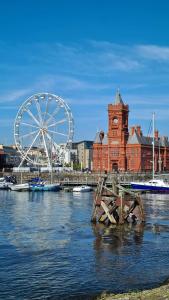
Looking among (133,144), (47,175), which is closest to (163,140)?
(133,144)

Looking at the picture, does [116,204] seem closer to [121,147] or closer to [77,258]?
[77,258]

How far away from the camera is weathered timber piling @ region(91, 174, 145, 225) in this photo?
45375 mm

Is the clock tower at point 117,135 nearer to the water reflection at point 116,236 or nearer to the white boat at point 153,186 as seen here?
the white boat at point 153,186

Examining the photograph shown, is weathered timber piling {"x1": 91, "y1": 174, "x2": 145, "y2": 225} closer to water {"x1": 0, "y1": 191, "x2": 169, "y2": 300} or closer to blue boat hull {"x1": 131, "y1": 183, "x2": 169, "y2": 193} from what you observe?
water {"x1": 0, "y1": 191, "x2": 169, "y2": 300}

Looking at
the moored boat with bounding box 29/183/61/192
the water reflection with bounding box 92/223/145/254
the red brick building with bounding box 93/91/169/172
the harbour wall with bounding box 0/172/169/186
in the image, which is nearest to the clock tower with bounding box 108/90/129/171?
the red brick building with bounding box 93/91/169/172

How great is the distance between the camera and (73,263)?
29422 millimetres

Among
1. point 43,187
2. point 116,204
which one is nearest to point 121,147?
point 43,187

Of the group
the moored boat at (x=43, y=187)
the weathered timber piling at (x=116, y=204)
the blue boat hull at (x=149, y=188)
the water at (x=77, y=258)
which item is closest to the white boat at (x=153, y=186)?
the blue boat hull at (x=149, y=188)

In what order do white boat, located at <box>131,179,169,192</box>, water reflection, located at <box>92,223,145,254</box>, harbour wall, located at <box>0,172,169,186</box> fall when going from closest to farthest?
water reflection, located at <box>92,223,145,254</box> → white boat, located at <box>131,179,169,192</box> → harbour wall, located at <box>0,172,169,186</box>

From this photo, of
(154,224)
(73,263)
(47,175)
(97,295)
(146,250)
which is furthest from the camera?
(47,175)

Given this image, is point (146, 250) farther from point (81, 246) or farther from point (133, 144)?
point (133, 144)

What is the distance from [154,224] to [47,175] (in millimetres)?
93399

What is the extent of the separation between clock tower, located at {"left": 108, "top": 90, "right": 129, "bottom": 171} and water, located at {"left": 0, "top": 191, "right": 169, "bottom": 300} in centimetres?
10235

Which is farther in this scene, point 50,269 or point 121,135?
point 121,135
